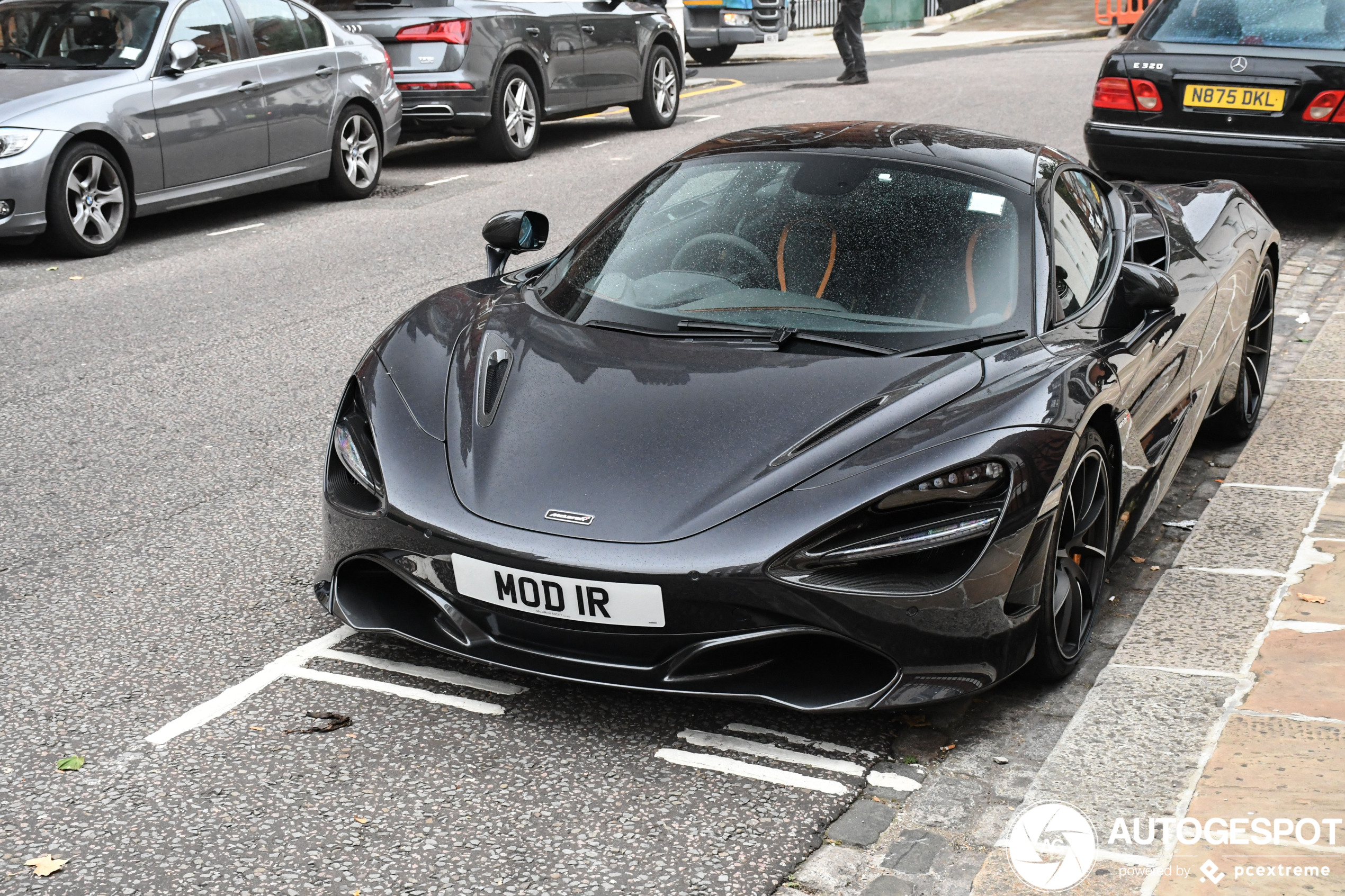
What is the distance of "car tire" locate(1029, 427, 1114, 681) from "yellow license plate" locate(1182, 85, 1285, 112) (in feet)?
19.8

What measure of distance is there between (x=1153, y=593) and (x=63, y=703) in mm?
2949

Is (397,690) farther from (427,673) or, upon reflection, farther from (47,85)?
(47,85)

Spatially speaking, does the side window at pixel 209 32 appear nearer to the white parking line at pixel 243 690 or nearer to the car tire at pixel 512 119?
the car tire at pixel 512 119

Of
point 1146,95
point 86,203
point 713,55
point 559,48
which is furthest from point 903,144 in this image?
point 713,55

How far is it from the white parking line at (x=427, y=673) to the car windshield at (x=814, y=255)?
1.09 m

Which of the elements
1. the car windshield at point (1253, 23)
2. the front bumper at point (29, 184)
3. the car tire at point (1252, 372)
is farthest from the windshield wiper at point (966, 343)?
the front bumper at point (29, 184)

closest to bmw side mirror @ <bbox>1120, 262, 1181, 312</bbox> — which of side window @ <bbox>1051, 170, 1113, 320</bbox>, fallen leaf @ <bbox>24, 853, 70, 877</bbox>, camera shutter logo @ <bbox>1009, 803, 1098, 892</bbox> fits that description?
side window @ <bbox>1051, 170, 1113, 320</bbox>

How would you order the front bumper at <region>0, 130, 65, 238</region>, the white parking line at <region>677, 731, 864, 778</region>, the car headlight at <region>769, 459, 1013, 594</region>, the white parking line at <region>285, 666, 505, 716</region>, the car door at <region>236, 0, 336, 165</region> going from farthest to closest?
the car door at <region>236, 0, 336, 165</region> → the front bumper at <region>0, 130, 65, 238</region> → the white parking line at <region>285, 666, 505, 716</region> → the white parking line at <region>677, 731, 864, 778</region> → the car headlight at <region>769, 459, 1013, 594</region>

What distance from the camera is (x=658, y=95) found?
15336 millimetres

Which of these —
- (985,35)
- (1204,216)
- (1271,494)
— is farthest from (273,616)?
(985,35)

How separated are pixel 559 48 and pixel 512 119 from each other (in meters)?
0.88

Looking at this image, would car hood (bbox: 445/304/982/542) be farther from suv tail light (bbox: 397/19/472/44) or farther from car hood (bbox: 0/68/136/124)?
suv tail light (bbox: 397/19/472/44)

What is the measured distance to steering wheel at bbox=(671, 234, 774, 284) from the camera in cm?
439

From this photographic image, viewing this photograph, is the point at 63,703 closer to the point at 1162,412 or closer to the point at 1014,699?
the point at 1014,699
